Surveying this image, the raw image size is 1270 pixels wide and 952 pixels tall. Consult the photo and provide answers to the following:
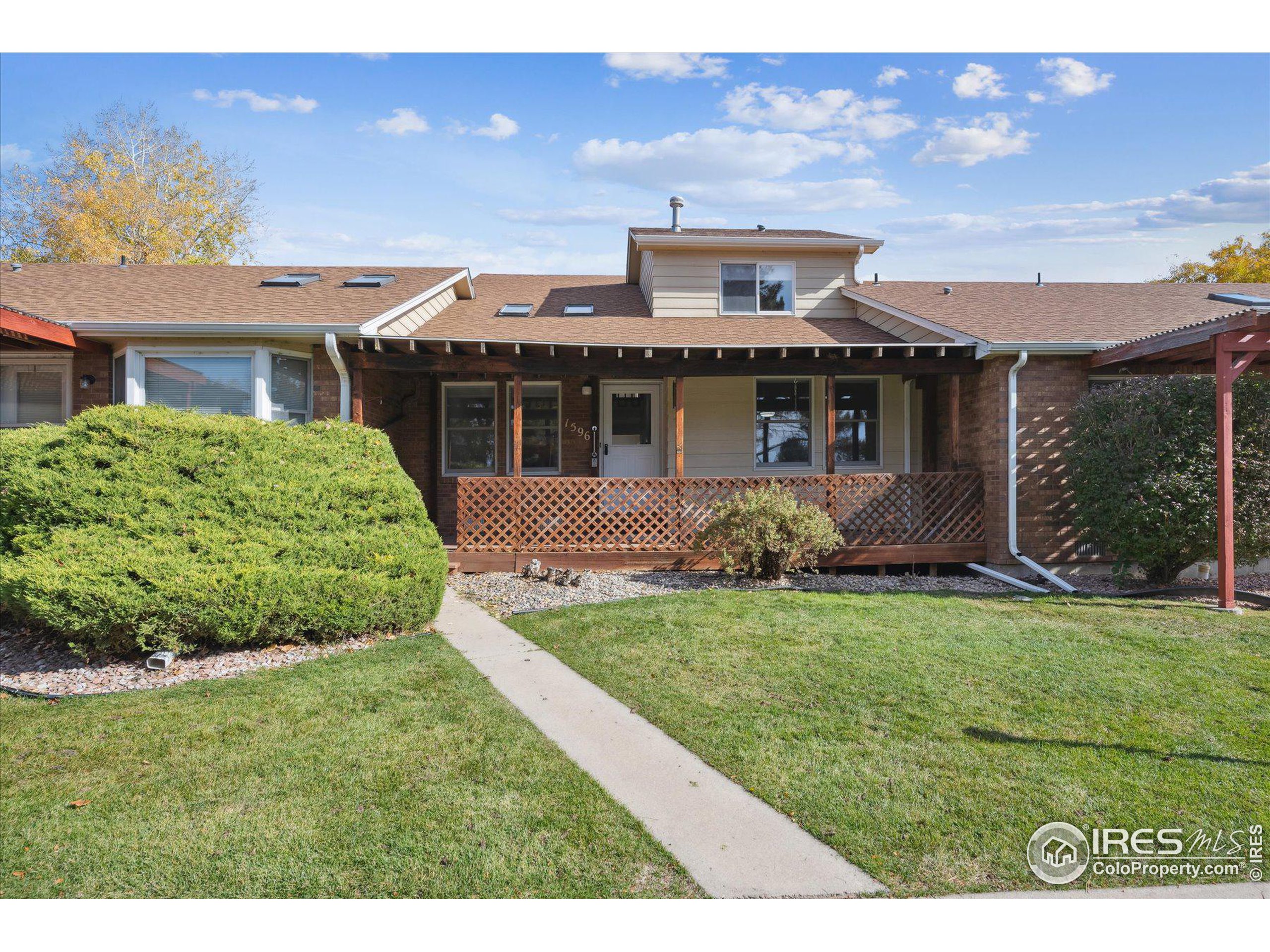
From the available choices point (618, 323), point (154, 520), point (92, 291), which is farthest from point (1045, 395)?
point (92, 291)

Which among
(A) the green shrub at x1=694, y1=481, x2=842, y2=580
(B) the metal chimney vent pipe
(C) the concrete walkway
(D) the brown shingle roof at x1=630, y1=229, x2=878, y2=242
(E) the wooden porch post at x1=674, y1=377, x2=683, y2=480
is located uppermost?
(B) the metal chimney vent pipe

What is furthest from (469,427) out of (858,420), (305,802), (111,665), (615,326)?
(305,802)

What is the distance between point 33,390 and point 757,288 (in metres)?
11.3

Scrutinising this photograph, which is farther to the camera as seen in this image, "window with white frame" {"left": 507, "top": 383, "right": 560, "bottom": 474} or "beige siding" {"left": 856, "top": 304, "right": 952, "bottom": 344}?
"window with white frame" {"left": 507, "top": 383, "right": 560, "bottom": 474}

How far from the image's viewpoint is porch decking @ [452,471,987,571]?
9750 mm

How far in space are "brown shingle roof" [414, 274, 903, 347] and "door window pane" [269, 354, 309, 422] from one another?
1.85m

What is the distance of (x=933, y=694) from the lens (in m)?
4.73

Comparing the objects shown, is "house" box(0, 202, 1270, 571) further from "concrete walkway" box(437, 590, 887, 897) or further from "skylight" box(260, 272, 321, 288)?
"concrete walkway" box(437, 590, 887, 897)

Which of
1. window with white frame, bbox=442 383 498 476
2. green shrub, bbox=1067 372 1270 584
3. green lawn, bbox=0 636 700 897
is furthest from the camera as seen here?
window with white frame, bbox=442 383 498 476

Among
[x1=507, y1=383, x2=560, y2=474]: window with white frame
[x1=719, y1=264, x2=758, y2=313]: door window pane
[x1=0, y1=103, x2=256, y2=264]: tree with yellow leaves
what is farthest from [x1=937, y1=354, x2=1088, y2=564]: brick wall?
[x1=0, y1=103, x2=256, y2=264]: tree with yellow leaves

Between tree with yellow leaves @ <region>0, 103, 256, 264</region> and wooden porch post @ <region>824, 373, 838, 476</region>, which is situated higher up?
tree with yellow leaves @ <region>0, 103, 256, 264</region>

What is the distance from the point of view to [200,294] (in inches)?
420

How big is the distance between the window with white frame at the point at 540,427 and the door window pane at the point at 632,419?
3.35 ft

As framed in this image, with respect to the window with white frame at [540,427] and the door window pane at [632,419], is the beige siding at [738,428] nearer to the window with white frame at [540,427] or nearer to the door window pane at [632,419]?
the door window pane at [632,419]
